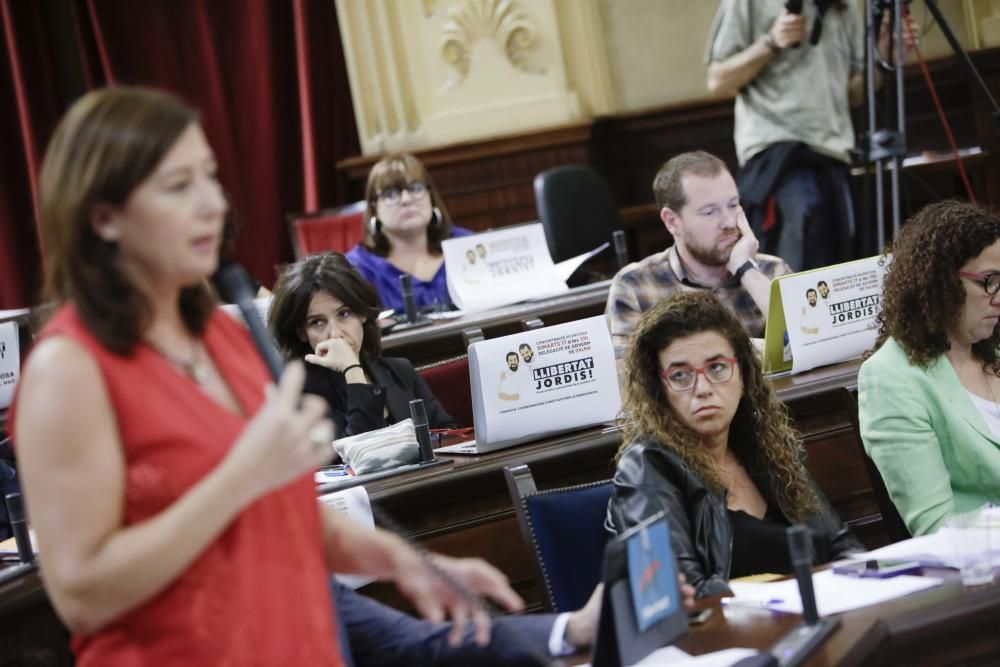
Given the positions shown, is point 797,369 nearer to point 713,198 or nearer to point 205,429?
point 713,198

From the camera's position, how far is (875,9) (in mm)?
4652

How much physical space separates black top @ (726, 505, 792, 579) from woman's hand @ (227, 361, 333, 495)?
4.70 feet

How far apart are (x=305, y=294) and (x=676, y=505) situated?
4.82 feet

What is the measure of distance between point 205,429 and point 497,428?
5.97ft

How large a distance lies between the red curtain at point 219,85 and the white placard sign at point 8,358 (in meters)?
3.21

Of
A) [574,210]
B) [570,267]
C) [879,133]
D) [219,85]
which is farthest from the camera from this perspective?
[219,85]

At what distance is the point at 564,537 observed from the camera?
2.48 m

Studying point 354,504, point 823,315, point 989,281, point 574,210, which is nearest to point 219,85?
point 574,210

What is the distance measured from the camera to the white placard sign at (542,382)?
2961mm

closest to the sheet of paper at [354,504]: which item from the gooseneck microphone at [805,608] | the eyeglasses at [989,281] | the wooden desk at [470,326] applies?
the gooseneck microphone at [805,608]

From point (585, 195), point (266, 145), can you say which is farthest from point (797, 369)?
point (266, 145)

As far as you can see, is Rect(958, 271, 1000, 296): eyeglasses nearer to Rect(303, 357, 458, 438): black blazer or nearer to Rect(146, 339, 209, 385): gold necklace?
Rect(303, 357, 458, 438): black blazer

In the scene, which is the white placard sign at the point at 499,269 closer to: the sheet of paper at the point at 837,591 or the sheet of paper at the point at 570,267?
the sheet of paper at the point at 570,267

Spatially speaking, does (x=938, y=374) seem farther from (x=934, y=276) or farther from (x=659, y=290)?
(x=659, y=290)
